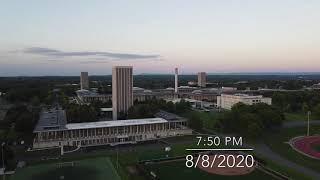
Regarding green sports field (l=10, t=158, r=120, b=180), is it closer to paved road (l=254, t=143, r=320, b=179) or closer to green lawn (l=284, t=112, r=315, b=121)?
paved road (l=254, t=143, r=320, b=179)

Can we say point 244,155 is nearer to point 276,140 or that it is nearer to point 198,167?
point 198,167

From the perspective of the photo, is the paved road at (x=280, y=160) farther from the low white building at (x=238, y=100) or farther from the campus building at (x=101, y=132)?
the low white building at (x=238, y=100)

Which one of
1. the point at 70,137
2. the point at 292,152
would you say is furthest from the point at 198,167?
the point at 70,137

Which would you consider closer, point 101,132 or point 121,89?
point 101,132

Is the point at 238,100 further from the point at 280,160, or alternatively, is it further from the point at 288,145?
the point at 280,160

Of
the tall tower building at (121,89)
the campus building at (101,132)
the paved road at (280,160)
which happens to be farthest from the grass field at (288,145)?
the tall tower building at (121,89)

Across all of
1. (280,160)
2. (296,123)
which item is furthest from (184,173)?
(296,123)

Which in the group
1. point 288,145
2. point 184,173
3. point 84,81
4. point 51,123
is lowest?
point 184,173

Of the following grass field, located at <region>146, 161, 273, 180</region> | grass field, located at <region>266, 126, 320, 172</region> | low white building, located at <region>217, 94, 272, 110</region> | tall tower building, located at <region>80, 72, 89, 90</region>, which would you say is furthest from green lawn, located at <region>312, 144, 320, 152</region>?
tall tower building, located at <region>80, 72, 89, 90</region>
